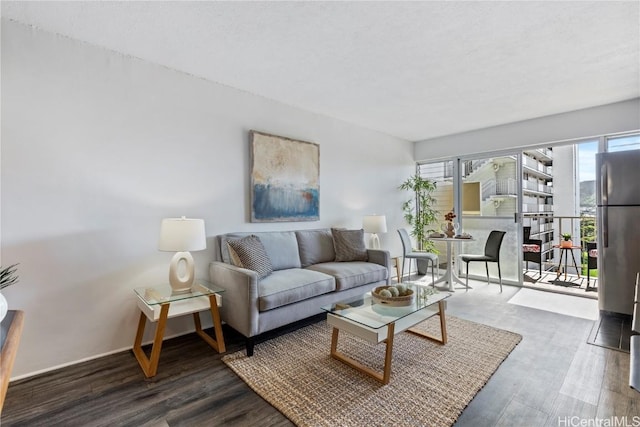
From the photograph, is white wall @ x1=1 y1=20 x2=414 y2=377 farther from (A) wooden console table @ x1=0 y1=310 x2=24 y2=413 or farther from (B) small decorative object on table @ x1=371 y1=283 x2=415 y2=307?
(B) small decorative object on table @ x1=371 y1=283 x2=415 y2=307

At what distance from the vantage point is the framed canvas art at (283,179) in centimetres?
328

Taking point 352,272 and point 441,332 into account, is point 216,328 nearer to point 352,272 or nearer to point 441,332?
point 352,272

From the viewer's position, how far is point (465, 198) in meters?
5.02

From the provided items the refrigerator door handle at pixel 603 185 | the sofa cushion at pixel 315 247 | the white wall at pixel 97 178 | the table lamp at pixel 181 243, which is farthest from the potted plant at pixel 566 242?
the table lamp at pixel 181 243

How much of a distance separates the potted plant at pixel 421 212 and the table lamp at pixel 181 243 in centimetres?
376

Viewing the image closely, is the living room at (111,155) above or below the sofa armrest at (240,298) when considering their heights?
above

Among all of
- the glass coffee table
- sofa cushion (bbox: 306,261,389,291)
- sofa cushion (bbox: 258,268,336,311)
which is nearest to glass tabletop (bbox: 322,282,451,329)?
the glass coffee table

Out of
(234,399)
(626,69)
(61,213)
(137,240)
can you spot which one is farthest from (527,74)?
(61,213)

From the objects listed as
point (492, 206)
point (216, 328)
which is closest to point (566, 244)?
point (492, 206)

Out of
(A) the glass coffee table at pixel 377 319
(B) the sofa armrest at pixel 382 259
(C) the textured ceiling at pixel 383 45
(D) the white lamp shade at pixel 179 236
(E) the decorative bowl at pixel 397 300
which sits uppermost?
(C) the textured ceiling at pixel 383 45

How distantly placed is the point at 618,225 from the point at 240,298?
3800 mm

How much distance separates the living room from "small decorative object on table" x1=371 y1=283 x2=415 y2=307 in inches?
62.1

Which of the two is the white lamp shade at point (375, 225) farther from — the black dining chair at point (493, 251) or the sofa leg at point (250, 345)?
the sofa leg at point (250, 345)

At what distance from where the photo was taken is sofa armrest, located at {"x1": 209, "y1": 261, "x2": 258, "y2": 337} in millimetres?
2314
